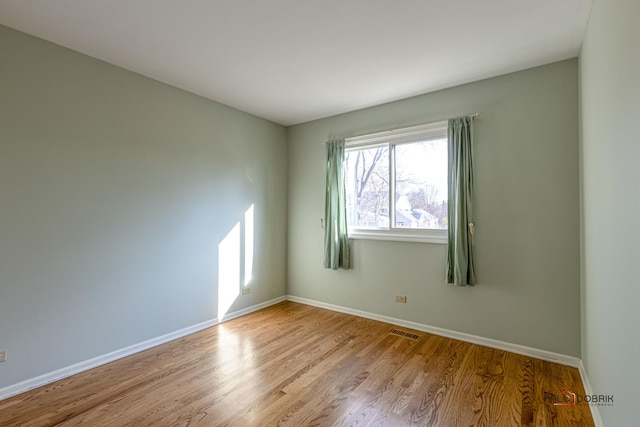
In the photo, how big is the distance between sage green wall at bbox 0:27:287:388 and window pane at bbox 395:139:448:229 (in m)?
2.12

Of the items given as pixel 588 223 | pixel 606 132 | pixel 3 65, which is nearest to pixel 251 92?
pixel 3 65

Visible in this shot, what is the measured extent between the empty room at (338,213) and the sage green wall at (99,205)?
2 centimetres

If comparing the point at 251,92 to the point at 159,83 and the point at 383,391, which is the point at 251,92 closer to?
the point at 159,83

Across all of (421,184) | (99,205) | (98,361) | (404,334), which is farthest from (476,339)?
(99,205)

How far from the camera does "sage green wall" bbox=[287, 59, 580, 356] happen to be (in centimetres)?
264

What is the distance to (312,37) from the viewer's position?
7.65ft

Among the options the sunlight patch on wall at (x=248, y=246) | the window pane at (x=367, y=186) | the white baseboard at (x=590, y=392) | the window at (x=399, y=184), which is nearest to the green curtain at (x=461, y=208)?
the window at (x=399, y=184)

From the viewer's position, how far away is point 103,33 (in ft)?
7.53

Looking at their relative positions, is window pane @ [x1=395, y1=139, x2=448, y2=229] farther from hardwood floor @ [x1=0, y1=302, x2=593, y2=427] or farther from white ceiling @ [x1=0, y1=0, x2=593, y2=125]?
hardwood floor @ [x1=0, y1=302, x2=593, y2=427]

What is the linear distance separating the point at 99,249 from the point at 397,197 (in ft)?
10.3

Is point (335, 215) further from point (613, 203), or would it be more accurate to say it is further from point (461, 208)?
point (613, 203)

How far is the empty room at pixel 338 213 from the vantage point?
1.98 m

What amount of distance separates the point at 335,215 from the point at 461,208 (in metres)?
1.56

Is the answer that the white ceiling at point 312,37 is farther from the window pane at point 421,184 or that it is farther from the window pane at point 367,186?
the window pane at point 367,186
